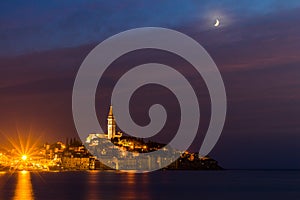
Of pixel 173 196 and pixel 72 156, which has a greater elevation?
pixel 72 156

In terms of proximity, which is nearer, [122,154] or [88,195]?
[88,195]

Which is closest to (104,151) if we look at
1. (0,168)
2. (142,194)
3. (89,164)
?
(89,164)

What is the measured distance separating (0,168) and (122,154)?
4171 centimetres

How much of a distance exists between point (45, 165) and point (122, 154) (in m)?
29.0

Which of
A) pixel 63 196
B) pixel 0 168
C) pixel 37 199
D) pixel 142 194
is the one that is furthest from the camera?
pixel 0 168

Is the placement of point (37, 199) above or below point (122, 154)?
below

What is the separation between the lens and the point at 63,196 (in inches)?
2408

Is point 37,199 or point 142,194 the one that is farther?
point 142,194

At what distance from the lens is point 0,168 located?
609ft

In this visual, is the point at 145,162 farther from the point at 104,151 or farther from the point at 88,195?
the point at 88,195

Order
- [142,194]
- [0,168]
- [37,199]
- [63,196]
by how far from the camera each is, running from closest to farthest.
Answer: [37,199], [63,196], [142,194], [0,168]

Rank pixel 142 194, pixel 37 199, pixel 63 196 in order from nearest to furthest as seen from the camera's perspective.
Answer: pixel 37 199 → pixel 63 196 → pixel 142 194

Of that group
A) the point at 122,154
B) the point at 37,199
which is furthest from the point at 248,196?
the point at 122,154

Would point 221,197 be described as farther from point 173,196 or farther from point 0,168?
point 0,168
